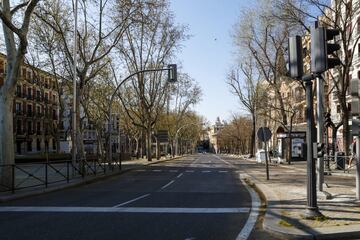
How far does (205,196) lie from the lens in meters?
15.7

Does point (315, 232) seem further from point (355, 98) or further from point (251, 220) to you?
point (355, 98)

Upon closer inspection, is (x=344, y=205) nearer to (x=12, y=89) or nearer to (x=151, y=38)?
(x=12, y=89)

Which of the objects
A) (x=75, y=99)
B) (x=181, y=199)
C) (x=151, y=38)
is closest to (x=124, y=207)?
(x=181, y=199)

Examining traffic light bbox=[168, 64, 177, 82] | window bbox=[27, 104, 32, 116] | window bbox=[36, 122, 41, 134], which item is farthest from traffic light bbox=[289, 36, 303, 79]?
window bbox=[36, 122, 41, 134]

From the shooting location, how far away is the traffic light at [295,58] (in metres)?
9.43

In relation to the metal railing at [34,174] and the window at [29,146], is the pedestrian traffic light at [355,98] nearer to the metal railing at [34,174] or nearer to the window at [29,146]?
the metal railing at [34,174]

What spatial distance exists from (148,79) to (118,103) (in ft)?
32.9

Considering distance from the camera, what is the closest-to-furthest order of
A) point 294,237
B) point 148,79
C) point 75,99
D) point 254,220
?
point 294,237 < point 254,220 < point 75,99 < point 148,79

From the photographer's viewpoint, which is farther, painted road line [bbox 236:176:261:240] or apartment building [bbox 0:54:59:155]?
apartment building [bbox 0:54:59:155]

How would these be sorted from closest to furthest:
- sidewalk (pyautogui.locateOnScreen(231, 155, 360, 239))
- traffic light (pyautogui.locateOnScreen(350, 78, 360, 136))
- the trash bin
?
sidewalk (pyautogui.locateOnScreen(231, 155, 360, 239)), traffic light (pyautogui.locateOnScreen(350, 78, 360, 136)), the trash bin

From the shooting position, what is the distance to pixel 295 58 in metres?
9.45

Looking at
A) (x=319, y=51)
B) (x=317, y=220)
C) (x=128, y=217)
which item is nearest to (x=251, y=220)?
(x=317, y=220)

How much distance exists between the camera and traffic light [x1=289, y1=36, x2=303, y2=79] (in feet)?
30.9

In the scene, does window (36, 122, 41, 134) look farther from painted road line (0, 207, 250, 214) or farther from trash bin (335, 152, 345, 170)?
painted road line (0, 207, 250, 214)
